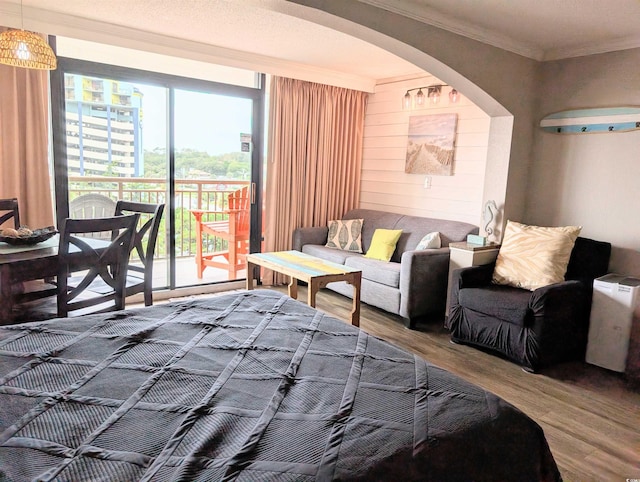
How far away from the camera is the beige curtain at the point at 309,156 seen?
5.21 meters

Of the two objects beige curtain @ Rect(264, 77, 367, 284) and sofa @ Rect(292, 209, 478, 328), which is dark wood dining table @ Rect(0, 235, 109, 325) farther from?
beige curtain @ Rect(264, 77, 367, 284)

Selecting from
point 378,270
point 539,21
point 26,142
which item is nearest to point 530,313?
point 378,270

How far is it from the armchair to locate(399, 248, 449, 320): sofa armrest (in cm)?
32

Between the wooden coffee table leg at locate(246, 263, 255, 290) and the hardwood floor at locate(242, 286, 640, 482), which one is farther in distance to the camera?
the wooden coffee table leg at locate(246, 263, 255, 290)

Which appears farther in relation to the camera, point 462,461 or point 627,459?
point 627,459

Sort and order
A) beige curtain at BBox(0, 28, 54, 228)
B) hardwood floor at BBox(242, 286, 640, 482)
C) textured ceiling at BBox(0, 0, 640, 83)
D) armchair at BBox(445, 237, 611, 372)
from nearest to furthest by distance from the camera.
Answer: hardwood floor at BBox(242, 286, 640, 482), textured ceiling at BBox(0, 0, 640, 83), armchair at BBox(445, 237, 611, 372), beige curtain at BBox(0, 28, 54, 228)

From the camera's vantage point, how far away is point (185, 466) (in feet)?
3.49

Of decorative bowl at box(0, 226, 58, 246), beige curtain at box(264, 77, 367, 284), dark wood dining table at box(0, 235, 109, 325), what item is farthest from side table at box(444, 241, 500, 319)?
decorative bowl at box(0, 226, 58, 246)

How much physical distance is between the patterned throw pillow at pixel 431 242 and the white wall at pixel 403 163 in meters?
0.48

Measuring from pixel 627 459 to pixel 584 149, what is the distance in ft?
8.39

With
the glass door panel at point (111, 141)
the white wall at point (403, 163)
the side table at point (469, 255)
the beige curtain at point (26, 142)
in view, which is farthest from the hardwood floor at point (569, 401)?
the beige curtain at point (26, 142)

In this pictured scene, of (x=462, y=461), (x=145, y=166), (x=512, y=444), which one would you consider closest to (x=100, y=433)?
(x=462, y=461)

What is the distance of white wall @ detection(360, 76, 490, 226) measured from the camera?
4.61m

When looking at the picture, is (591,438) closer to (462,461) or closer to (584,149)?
(462,461)
